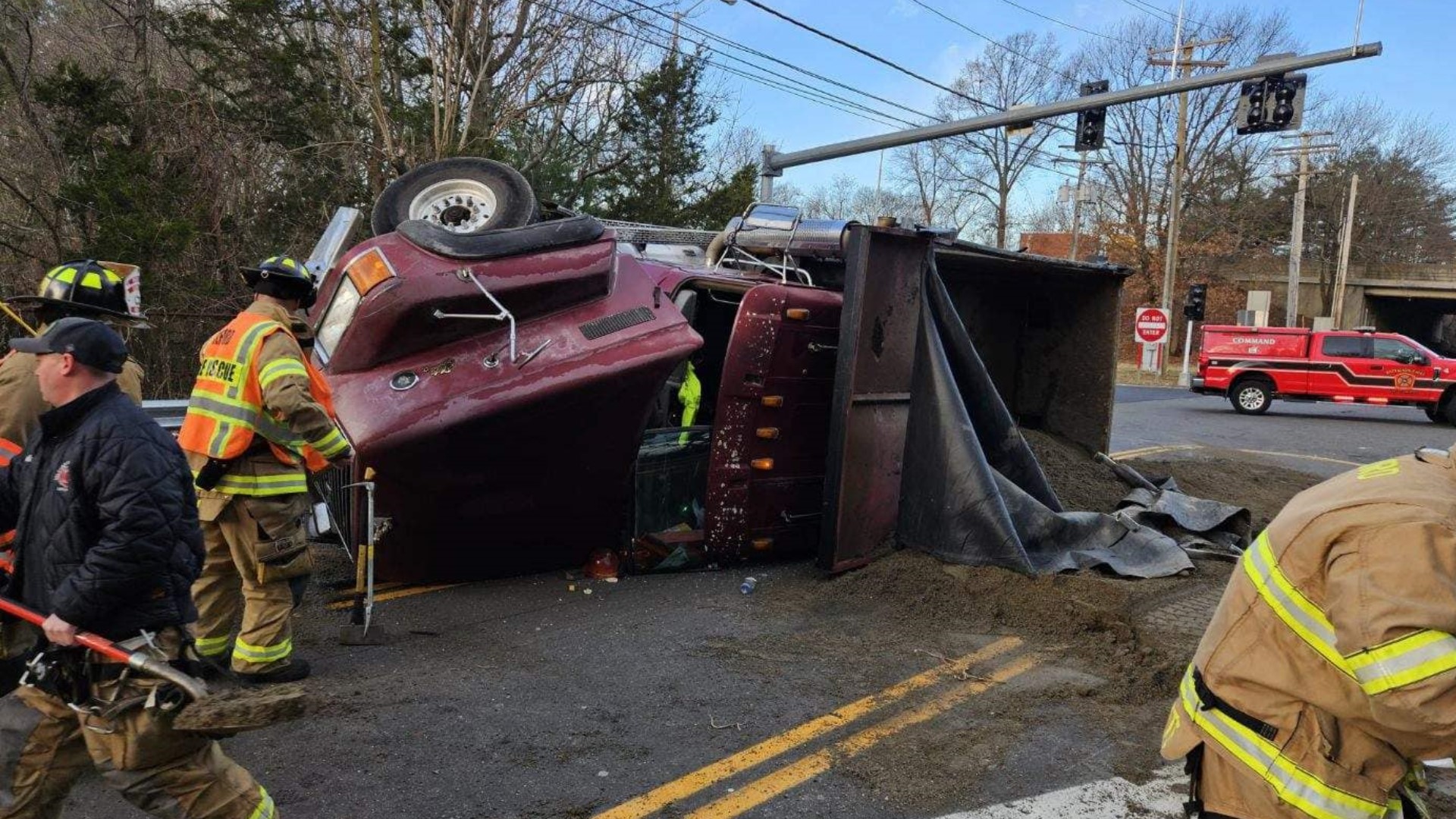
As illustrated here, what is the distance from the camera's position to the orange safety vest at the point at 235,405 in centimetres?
381

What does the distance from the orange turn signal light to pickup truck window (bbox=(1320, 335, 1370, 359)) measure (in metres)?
20.5

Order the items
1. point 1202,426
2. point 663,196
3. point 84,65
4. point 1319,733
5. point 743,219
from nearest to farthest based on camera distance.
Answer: point 1319,733, point 743,219, point 84,65, point 1202,426, point 663,196

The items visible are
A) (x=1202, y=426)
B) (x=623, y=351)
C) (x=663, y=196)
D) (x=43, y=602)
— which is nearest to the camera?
(x=43, y=602)

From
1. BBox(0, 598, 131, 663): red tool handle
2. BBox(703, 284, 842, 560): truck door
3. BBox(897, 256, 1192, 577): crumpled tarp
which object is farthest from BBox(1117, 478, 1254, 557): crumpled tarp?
BBox(0, 598, 131, 663): red tool handle

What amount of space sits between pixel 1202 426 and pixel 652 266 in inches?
550

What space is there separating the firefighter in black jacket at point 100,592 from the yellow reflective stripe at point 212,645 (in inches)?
59.1

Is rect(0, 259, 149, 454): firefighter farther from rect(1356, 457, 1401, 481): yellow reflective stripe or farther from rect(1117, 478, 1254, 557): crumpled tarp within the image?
rect(1117, 478, 1254, 557): crumpled tarp

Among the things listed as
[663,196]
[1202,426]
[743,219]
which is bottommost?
[1202,426]

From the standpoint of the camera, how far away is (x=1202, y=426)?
16797 mm

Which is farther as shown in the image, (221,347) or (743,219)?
(743,219)

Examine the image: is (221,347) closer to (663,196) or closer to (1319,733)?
(1319,733)

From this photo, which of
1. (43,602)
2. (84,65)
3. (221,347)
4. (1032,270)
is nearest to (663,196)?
(84,65)

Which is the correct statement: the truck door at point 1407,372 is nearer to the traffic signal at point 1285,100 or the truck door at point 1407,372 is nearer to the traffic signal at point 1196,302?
the traffic signal at point 1285,100

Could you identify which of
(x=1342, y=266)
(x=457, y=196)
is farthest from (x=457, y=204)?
(x=1342, y=266)
